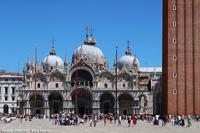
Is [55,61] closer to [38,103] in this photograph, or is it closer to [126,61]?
[38,103]

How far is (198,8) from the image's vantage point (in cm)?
6575

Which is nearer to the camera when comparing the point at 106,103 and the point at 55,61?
the point at 106,103

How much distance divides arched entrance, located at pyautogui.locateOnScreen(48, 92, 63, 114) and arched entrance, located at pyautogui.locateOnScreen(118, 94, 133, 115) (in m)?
13.8

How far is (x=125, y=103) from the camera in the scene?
90375 mm

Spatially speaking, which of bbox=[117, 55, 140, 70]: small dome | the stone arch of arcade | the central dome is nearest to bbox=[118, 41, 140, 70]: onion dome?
bbox=[117, 55, 140, 70]: small dome

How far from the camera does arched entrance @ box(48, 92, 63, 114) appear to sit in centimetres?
8982

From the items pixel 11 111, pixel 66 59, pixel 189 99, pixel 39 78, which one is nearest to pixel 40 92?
pixel 39 78

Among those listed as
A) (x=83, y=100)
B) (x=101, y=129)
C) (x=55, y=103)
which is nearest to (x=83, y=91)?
(x=83, y=100)

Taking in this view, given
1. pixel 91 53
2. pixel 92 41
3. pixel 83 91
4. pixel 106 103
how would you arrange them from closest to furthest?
pixel 83 91 < pixel 106 103 < pixel 91 53 < pixel 92 41

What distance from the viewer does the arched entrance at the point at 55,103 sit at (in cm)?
8982

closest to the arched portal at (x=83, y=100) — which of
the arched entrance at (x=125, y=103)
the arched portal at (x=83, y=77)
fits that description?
the arched portal at (x=83, y=77)

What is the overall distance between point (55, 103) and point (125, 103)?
16217 mm

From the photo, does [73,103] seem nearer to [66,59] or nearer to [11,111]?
[66,59]

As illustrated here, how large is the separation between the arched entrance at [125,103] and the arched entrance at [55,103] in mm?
13849
